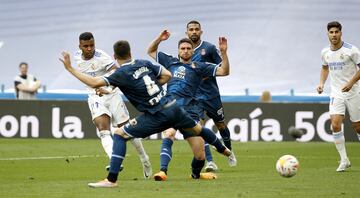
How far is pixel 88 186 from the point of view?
1430 cm

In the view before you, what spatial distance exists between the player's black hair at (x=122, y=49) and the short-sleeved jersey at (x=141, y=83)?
0.40 feet

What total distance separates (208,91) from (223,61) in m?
3.00

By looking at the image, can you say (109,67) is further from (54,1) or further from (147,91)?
(54,1)

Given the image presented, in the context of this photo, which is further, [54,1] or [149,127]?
[54,1]

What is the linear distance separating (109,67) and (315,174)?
371cm

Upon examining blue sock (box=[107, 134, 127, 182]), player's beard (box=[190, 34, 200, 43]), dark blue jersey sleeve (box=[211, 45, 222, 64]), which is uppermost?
player's beard (box=[190, 34, 200, 43])

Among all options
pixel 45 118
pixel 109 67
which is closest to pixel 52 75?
pixel 45 118

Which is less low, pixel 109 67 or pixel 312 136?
pixel 109 67

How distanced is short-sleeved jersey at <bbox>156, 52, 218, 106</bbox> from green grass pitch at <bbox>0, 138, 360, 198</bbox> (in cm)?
128

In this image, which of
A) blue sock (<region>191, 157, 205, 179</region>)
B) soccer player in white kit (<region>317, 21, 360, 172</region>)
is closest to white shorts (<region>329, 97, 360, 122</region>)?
soccer player in white kit (<region>317, 21, 360, 172</region>)

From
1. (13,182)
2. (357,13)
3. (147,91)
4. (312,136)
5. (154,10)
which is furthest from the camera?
(154,10)

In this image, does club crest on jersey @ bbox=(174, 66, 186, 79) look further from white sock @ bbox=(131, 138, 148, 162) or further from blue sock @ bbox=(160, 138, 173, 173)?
white sock @ bbox=(131, 138, 148, 162)

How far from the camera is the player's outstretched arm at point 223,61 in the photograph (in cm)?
1570

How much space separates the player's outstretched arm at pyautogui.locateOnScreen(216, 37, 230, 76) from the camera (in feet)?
51.5
